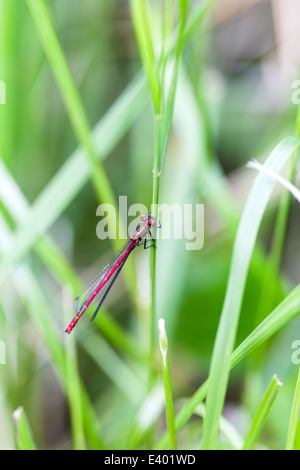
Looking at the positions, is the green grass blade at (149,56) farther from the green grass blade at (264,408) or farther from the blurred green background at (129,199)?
the green grass blade at (264,408)

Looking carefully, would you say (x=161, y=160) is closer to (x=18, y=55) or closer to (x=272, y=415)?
(x=272, y=415)

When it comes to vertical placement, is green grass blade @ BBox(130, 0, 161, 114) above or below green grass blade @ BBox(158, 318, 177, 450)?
above

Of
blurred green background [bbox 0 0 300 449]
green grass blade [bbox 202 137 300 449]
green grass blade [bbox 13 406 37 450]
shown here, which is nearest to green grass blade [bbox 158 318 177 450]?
green grass blade [bbox 202 137 300 449]

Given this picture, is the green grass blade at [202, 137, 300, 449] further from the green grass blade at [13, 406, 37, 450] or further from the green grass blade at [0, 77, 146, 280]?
the green grass blade at [0, 77, 146, 280]

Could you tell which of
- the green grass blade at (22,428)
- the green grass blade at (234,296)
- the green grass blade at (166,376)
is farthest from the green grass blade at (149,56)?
the green grass blade at (22,428)

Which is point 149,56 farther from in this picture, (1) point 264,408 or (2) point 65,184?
(1) point 264,408
